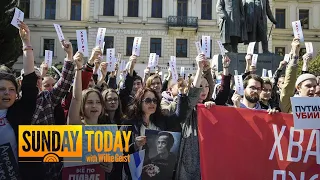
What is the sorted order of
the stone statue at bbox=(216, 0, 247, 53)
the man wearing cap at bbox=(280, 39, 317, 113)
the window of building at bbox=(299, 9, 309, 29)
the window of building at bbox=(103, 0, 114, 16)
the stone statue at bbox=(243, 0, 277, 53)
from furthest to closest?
1. the window of building at bbox=(299, 9, 309, 29)
2. the window of building at bbox=(103, 0, 114, 16)
3. the stone statue at bbox=(243, 0, 277, 53)
4. the stone statue at bbox=(216, 0, 247, 53)
5. the man wearing cap at bbox=(280, 39, 317, 113)

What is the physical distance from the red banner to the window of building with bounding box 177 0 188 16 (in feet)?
111

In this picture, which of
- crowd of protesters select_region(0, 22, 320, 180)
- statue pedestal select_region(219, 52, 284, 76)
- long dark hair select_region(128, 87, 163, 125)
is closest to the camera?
crowd of protesters select_region(0, 22, 320, 180)

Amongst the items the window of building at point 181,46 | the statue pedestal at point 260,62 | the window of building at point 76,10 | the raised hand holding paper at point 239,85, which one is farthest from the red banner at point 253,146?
the window of building at point 76,10

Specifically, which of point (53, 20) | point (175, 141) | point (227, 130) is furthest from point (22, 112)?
point (53, 20)

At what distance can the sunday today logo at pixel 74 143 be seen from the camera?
353 centimetres

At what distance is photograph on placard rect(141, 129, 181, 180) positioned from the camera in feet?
12.9

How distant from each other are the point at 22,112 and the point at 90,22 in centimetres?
3413

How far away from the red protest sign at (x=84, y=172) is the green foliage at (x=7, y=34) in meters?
19.4

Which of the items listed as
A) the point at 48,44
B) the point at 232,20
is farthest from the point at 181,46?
the point at 232,20

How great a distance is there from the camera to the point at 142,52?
1453 inches

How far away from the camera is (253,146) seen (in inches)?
165

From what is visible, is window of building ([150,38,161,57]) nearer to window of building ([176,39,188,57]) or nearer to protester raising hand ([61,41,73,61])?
window of building ([176,39,188,57])

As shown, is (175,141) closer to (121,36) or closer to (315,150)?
A: (315,150)

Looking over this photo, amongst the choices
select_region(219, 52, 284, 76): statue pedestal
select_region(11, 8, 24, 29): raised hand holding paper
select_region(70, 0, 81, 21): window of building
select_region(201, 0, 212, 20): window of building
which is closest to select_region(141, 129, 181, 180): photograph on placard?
select_region(11, 8, 24, 29): raised hand holding paper
